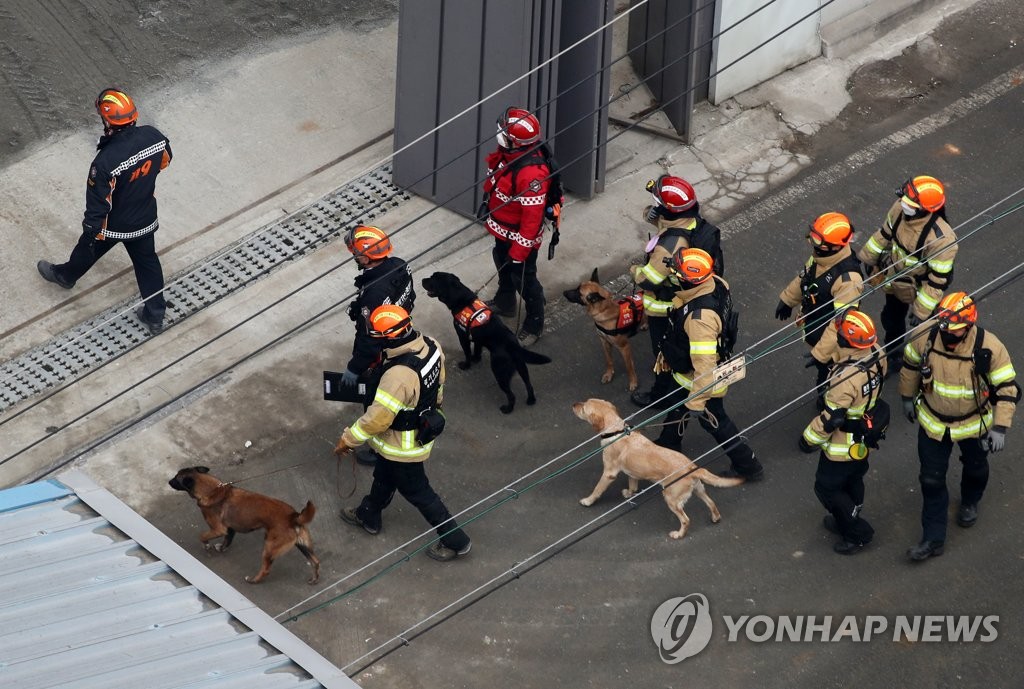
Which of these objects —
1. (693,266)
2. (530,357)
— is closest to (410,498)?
(530,357)

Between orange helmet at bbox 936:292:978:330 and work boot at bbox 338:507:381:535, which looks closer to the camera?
orange helmet at bbox 936:292:978:330

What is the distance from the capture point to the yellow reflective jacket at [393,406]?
8.71 m

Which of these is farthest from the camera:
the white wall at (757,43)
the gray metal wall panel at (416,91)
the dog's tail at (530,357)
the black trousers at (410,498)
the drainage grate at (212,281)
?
the white wall at (757,43)

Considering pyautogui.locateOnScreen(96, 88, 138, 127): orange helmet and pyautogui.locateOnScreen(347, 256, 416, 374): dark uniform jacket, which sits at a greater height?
pyautogui.locateOnScreen(96, 88, 138, 127): orange helmet

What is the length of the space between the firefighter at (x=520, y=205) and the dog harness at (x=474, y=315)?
30.4 inches

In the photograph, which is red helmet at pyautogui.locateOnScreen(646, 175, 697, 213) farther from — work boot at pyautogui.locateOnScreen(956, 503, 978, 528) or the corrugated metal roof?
the corrugated metal roof

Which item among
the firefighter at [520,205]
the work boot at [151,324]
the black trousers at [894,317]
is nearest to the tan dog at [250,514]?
the work boot at [151,324]

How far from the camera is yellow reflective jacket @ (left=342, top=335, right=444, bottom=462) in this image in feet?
28.6

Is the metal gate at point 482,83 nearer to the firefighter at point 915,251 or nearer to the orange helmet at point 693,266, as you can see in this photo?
the orange helmet at point 693,266

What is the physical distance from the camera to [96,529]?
7105 mm

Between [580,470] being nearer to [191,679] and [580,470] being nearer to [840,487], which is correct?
[840,487]

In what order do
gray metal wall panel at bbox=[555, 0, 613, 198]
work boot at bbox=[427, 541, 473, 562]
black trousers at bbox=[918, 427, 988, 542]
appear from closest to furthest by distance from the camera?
black trousers at bbox=[918, 427, 988, 542] < work boot at bbox=[427, 541, 473, 562] < gray metal wall panel at bbox=[555, 0, 613, 198]

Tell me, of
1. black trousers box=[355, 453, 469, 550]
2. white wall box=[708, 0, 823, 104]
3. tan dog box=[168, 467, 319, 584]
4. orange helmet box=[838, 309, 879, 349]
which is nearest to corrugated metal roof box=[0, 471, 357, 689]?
tan dog box=[168, 467, 319, 584]

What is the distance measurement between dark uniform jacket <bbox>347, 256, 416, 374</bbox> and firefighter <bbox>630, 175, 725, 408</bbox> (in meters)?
1.61
